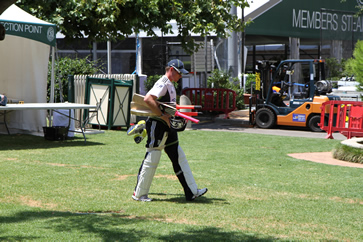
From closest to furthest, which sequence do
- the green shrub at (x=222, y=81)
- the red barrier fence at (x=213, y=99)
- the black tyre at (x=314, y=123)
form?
1. the black tyre at (x=314, y=123)
2. the red barrier fence at (x=213, y=99)
3. the green shrub at (x=222, y=81)

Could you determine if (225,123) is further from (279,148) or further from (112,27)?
(279,148)

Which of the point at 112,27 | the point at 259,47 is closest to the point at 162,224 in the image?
the point at 112,27

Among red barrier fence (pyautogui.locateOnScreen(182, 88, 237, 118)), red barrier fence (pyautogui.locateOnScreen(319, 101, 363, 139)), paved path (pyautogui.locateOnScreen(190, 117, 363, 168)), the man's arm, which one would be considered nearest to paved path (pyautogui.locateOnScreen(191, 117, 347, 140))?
paved path (pyautogui.locateOnScreen(190, 117, 363, 168))

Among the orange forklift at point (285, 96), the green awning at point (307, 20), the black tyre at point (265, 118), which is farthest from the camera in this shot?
the green awning at point (307, 20)

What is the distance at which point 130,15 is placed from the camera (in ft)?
61.1

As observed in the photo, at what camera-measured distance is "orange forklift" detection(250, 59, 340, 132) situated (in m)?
18.1

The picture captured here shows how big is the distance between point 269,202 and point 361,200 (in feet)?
4.27

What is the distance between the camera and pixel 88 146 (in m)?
13.1

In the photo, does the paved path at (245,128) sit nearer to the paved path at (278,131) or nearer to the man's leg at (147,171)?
the paved path at (278,131)

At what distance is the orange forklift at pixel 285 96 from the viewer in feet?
59.4

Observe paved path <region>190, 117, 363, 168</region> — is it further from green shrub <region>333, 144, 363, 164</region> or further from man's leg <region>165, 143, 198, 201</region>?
man's leg <region>165, 143, 198, 201</region>

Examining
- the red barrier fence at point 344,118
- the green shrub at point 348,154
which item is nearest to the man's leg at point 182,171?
the green shrub at point 348,154

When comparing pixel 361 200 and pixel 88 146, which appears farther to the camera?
pixel 88 146

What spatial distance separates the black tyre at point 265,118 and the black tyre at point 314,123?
131 centimetres
